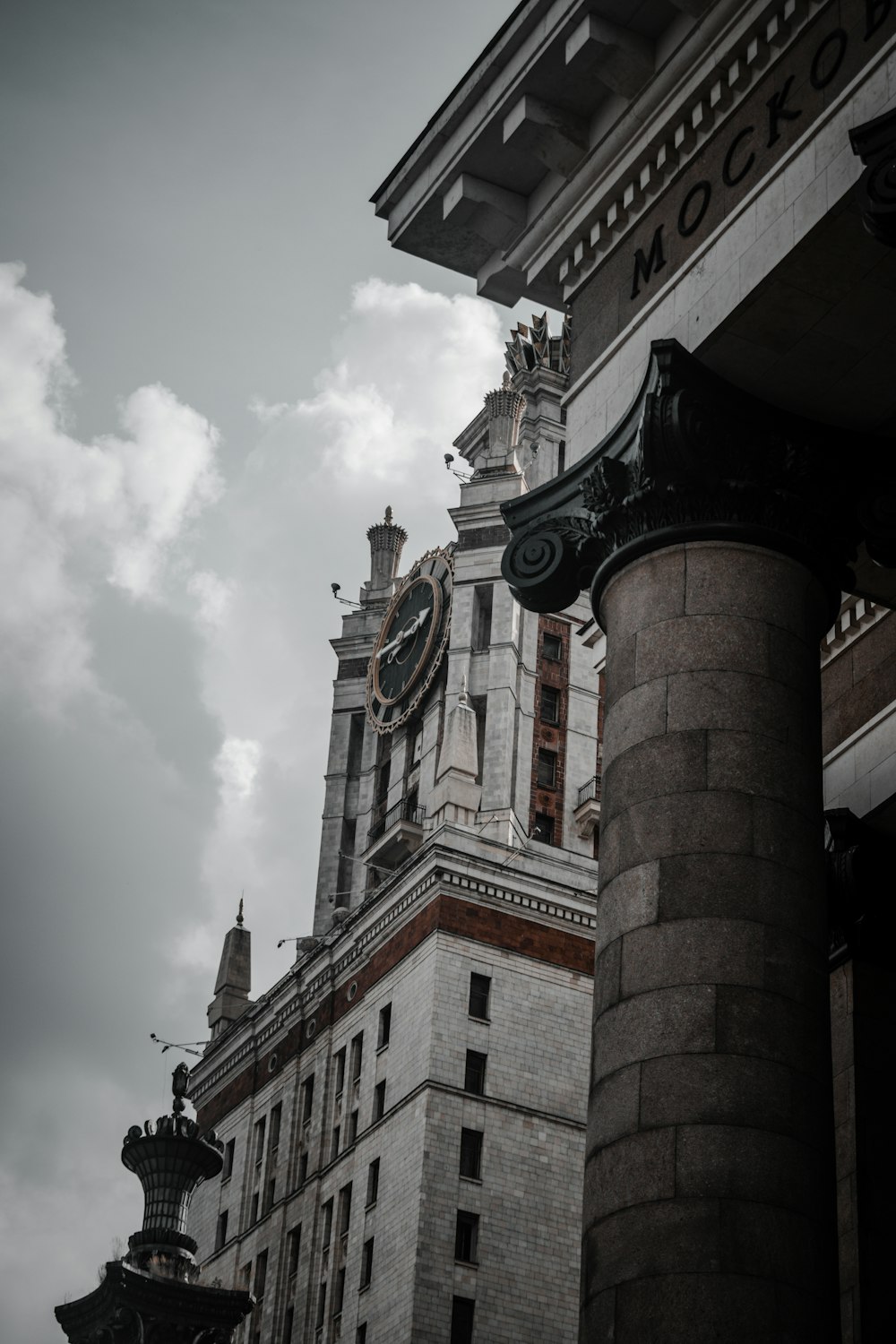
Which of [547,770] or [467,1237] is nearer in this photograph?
[467,1237]

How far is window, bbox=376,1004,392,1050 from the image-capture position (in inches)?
3275

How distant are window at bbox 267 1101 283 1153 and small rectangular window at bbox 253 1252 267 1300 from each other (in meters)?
4.36

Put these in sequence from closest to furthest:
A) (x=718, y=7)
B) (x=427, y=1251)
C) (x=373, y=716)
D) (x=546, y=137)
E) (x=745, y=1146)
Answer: (x=745, y=1146)
(x=718, y=7)
(x=546, y=137)
(x=427, y=1251)
(x=373, y=716)

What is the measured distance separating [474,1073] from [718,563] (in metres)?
63.7

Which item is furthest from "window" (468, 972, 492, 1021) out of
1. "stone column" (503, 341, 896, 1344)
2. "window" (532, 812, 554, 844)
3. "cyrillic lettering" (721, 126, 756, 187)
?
"cyrillic lettering" (721, 126, 756, 187)

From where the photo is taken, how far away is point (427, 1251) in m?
74.2

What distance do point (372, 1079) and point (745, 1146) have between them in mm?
69314

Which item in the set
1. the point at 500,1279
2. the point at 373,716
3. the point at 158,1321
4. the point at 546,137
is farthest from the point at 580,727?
the point at 546,137

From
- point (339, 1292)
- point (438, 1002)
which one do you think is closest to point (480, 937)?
point (438, 1002)

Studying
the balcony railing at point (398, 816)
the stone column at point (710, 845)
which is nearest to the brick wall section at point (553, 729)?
the balcony railing at point (398, 816)

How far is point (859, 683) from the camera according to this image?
75.3 ft

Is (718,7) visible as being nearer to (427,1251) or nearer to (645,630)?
(645,630)

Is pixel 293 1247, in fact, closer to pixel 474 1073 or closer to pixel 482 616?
pixel 474 1073

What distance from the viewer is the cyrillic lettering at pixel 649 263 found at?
19.6 m
